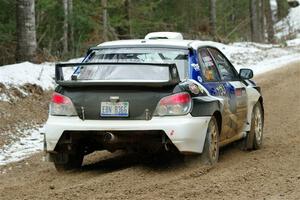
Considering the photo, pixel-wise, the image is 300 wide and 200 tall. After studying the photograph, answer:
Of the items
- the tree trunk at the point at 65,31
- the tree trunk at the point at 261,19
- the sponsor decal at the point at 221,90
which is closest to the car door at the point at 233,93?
the sponsor decal at the point at 221,90

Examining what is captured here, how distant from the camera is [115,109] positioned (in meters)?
7.20

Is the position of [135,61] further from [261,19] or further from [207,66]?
[261,19]

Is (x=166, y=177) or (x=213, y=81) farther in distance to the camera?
(x=213, y=81)

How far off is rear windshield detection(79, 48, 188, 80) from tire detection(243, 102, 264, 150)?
1808 mm

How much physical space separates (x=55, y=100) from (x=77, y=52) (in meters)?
13.3

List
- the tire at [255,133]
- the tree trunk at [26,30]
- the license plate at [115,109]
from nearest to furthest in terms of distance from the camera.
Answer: the license plate at [115,109] < the tire at [255,133] < the tree trunk at [26,30]

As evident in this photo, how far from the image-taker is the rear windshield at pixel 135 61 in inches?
292

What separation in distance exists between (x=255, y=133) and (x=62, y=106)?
10.2ft

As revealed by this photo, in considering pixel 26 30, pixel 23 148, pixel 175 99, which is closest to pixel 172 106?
pixel 175 99

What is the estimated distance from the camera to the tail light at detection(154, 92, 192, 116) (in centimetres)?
714

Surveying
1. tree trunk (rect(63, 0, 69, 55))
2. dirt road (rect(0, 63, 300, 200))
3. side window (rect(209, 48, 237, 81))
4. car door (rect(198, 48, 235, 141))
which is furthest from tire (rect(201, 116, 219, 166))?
tree trunk (rect(63, 0, 69, 55))

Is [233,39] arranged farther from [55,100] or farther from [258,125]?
[55,100]

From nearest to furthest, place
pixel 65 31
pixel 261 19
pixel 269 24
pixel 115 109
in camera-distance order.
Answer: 1. pixel 115 109
2. pixel 65 31
3. pixel 269 24
4. pixel 261 19

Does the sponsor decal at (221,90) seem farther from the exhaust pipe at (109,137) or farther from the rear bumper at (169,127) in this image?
the exhaust pipe at (109,137)
